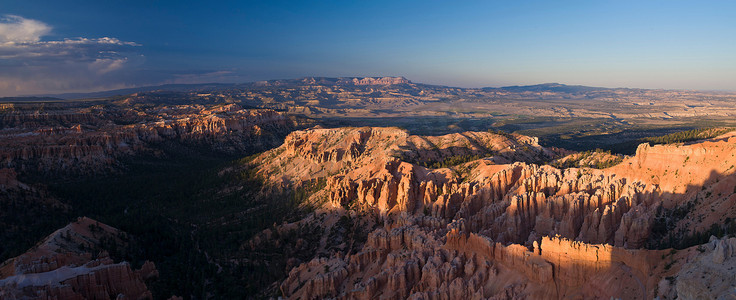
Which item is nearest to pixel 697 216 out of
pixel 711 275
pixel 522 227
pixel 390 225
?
pixel 522 227

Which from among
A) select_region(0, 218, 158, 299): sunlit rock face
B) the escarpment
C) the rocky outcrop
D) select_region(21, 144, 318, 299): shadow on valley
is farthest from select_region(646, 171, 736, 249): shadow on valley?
the escarpment

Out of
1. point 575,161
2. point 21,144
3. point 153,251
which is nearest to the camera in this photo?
point 153,251

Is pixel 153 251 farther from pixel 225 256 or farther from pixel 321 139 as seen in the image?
pixel 321 139

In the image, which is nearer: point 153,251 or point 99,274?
point 99,274

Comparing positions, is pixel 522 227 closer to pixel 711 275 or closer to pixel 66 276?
pixel 711 275

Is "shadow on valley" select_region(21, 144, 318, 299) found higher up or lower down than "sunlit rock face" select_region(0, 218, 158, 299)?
lower down

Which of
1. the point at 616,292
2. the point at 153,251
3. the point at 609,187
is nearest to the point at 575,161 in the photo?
the point at 609,187

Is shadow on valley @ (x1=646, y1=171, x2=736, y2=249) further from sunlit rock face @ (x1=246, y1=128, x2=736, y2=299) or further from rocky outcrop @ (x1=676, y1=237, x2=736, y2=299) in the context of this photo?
rocky outcrop @ (x1=676, y1=237, x2=736, y2=299)
